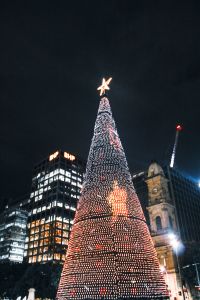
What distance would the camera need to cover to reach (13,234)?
134 metres

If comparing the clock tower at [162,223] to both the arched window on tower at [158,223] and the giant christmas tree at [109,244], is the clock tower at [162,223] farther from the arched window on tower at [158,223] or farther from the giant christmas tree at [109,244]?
the giant christmas tree at [109,244]

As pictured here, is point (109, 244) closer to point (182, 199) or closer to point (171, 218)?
point (171, 218)

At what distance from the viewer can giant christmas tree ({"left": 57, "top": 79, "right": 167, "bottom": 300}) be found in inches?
673

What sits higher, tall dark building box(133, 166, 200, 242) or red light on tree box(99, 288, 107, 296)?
tall dark building box(133, 166, 200, 242)

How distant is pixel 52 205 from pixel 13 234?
28938mm

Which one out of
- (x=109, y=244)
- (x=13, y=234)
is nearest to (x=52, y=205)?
(x=13, y=234)

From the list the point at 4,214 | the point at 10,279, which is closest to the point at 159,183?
the point at 10,279

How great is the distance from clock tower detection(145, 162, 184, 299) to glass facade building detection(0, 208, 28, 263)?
92.7 meters

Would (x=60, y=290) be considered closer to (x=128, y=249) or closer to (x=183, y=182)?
(x=128, y=249)

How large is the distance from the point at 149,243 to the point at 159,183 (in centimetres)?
4570

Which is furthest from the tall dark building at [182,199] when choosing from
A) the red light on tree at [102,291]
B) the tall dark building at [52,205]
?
the red light on tree at [102,291]

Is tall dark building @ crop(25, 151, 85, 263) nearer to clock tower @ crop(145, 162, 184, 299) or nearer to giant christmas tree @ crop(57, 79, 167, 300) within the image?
clock tower @ crop(145, 162, 184, 299)

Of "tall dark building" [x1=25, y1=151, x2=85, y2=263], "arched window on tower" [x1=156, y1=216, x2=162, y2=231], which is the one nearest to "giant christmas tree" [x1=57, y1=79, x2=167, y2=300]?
"arched window on tower" [x1=156, y1=216, x2=162, y2=231]

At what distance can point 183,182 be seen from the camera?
88625mm
